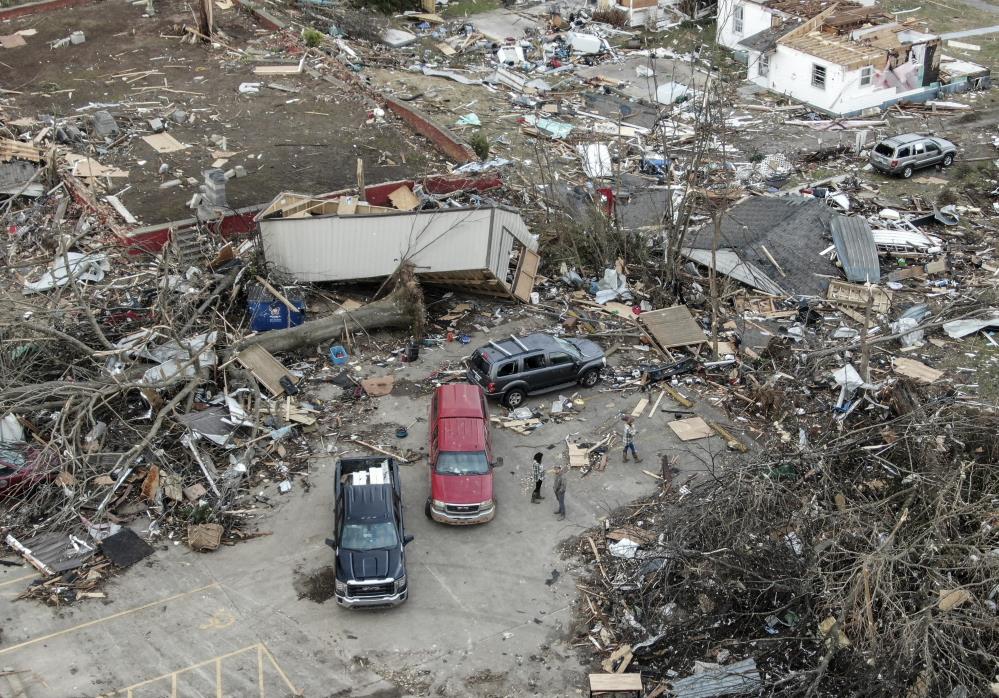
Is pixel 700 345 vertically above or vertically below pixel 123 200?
below

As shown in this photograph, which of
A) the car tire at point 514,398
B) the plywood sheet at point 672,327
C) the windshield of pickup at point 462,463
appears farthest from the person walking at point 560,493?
the plywood sheet at point 672,327

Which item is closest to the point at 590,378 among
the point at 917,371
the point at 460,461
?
the point at 460,461

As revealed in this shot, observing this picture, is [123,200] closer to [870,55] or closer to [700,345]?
[700,345]

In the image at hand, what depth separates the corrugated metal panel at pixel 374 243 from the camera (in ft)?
64.1

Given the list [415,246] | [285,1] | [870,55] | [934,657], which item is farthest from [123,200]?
[870,55]

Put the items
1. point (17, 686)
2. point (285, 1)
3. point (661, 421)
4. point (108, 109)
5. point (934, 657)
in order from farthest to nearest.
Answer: point (285, 1) → point (108, 109) → point (661, 421) → point (17, 686) → point (934, 657)

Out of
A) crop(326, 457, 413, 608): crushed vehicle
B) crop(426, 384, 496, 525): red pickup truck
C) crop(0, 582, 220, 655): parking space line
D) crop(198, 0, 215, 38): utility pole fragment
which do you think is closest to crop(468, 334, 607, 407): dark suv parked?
crop(426, 384, 496, 525): red pickup truck

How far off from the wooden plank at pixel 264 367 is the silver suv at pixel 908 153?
59.0 ft

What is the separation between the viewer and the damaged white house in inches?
770

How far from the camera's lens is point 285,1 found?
36.3 meters

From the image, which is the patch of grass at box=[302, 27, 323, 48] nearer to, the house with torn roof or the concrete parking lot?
the house with torn roof

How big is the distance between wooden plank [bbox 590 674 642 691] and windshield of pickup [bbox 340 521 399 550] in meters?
3.32

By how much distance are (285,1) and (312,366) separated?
2261cm

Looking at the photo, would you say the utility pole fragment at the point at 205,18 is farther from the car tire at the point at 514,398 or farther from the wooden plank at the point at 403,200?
the car tire at the point at 514,398
